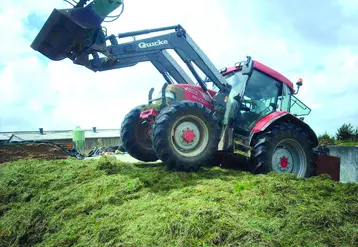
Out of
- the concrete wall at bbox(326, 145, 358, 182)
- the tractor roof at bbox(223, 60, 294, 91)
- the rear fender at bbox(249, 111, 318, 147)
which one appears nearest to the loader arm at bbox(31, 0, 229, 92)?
the tractor roof at bbox(223, 60, 294, 91)

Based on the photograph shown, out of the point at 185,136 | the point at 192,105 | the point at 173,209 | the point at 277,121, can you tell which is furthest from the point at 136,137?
the point at 173,209

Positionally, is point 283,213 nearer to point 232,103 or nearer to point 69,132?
point 232,103

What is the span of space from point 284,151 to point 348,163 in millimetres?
1616

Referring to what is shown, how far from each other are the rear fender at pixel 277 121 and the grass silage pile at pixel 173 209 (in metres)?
1.10

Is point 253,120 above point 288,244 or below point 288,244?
above

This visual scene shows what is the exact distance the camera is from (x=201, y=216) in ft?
11.2

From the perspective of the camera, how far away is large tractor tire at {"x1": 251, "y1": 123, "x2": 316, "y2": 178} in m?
6.08

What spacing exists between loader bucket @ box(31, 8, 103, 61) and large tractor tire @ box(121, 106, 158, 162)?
1894 mm

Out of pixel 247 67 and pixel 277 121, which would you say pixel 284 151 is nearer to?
pixel 277 121

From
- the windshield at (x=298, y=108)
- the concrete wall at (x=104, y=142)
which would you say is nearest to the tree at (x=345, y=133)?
the windshield at (x=298, y=108)

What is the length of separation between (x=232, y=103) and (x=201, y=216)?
3690 mm

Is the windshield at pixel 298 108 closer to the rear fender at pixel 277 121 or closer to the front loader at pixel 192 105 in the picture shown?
the front loader at pixel 192 105

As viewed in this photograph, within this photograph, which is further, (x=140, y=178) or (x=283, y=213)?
(x=140, y=178)

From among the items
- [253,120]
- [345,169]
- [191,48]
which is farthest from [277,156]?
[191,48]
